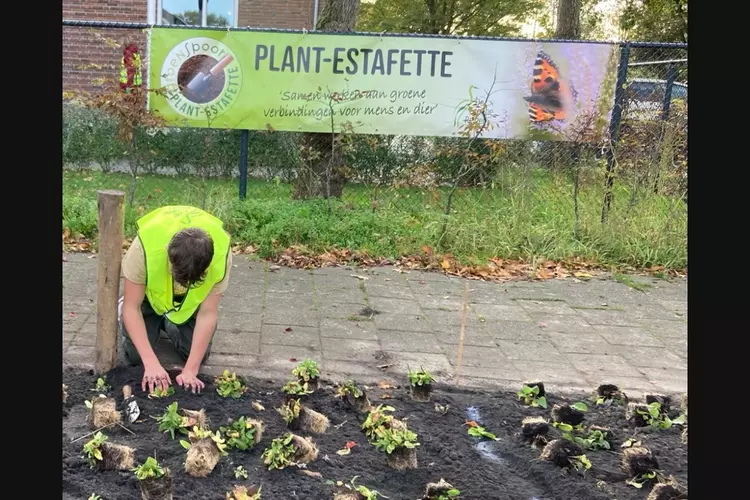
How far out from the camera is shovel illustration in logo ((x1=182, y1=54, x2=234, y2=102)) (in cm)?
688

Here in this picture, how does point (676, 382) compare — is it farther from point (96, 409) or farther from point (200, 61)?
point (200, 61)

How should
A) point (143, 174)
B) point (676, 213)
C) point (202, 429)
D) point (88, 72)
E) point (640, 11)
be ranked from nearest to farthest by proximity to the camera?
point (202, 429) < point (676, 213) < point (143, 174) < point (88, 72) < point (640, 11)

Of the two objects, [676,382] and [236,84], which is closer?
[676,382]

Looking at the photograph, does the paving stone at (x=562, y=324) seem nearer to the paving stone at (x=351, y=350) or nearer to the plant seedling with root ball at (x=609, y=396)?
the plant seedling with root ball at (x=609, y=396)

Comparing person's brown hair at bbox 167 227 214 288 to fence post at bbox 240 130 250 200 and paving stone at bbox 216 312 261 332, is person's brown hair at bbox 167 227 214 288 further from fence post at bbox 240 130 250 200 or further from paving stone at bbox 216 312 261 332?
fence post at bbox 240 130 250 200

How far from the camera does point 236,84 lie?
693 cm

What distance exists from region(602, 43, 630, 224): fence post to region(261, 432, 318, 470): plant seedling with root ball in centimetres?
539

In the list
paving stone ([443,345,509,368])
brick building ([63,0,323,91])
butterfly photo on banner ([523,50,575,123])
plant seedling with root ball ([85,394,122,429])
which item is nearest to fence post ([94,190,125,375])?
plant seedling with root ball ([85,394,122,429])

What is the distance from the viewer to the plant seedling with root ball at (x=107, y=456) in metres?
2.54

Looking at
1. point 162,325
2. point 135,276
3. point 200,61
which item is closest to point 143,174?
point 200,61

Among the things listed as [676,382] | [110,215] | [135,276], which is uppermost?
[110,215]

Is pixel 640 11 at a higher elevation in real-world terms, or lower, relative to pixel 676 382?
higher

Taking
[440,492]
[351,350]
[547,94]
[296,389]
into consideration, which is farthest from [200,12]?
[440,492]

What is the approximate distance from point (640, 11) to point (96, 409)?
2660 cm
